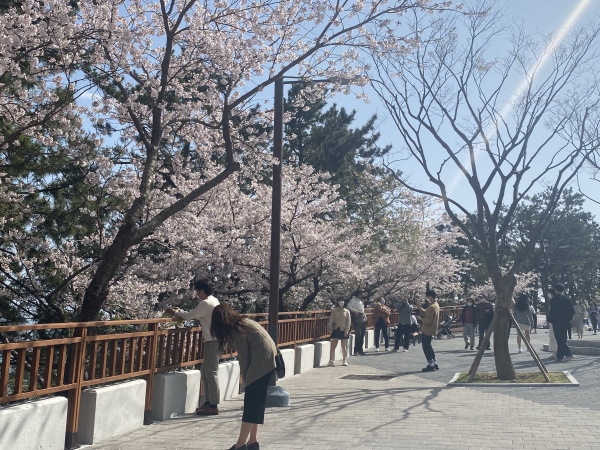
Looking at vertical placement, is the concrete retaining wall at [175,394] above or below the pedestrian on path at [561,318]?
below

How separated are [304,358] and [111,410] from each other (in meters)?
8.19

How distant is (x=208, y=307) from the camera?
876cm

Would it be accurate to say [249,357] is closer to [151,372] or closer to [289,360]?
[151,372]

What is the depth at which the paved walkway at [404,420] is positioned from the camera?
7.12 metres

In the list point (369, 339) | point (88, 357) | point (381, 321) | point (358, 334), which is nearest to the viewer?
point (88, 357)

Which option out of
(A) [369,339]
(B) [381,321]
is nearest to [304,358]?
(B) [381,321]

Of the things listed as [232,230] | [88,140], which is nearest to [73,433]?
[88,140]

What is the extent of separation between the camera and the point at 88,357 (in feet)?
24.8

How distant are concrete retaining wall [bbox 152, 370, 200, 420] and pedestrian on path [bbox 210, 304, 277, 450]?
7.57 ft

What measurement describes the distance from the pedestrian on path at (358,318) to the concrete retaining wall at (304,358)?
10.8ft

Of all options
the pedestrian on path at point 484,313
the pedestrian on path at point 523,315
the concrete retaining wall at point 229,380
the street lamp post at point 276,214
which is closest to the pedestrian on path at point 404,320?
the pedestrian on path at point 484,313

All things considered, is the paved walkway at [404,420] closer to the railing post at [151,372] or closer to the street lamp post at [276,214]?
the railing post at [151,372]

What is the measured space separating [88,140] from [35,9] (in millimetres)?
3520

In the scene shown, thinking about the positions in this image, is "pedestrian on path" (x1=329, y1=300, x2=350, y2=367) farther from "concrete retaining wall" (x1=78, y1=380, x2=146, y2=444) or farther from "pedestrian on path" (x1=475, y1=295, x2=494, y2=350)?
"concrete retaining wall" (x1=78, y1=380, x2=146, y2=444)
